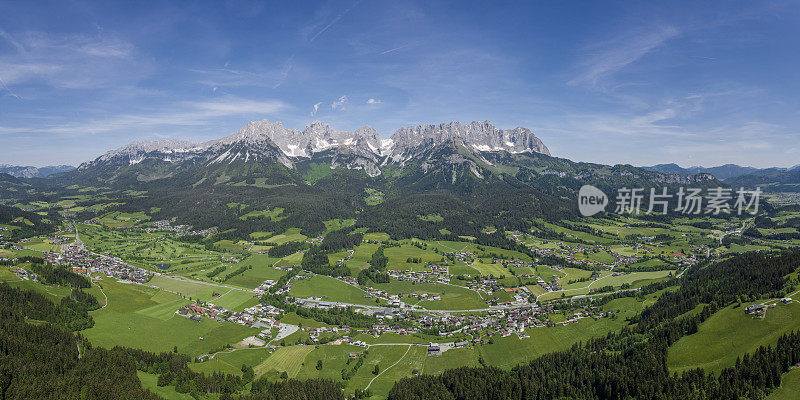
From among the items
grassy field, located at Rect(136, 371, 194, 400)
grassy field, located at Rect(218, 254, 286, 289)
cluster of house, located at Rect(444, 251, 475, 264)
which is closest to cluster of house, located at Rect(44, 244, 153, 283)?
grassy field, located at Rect(218, 254, 286, 289)

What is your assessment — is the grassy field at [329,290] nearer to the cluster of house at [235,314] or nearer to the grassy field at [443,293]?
the grassy field at [443,293]

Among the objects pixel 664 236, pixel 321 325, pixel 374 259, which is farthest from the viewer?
pixel 664 236

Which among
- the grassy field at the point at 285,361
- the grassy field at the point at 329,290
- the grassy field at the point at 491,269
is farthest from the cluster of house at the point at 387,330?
the grassy field at the point at 491,269

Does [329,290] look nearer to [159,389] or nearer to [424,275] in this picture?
[424,275]

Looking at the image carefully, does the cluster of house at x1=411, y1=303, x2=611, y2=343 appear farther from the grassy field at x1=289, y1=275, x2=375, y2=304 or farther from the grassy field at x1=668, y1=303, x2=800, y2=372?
the grassy field at x1=668, y1=303, x2=800, y2=372

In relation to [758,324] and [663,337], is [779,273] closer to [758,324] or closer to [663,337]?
[758,324]

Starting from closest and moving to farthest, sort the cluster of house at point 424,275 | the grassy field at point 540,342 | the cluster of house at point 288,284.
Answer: the grassy field at point 540,342, the cluster of house at point 288,284, the cluster of house at point 424,275

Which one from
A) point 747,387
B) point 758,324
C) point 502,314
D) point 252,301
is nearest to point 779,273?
point 758,324

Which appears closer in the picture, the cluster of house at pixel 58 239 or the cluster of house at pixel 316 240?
the cluster of house at pixel 58 239
